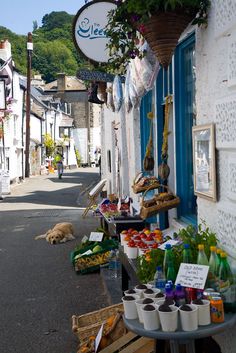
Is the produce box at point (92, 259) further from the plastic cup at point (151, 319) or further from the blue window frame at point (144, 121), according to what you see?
the plastic cup at point (151, 319)

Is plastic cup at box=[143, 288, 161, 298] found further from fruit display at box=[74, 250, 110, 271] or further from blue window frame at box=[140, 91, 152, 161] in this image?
blue window frame at box=[140, 91, 152, 161]

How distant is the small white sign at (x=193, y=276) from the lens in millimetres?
3365

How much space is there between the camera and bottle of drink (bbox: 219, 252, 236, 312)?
337cm

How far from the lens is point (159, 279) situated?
3.70 m

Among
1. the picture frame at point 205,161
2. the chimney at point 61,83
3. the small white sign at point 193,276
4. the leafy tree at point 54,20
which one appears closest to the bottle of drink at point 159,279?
the small white sign at point 193,276

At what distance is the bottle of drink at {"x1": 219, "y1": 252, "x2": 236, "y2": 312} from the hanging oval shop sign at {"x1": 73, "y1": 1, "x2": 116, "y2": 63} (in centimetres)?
471

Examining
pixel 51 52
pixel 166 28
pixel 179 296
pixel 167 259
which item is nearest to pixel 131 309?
pixel 179 296

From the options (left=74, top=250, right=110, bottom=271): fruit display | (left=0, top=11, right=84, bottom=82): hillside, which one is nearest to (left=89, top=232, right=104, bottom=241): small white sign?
(left=74, top=250, right=110, bottom=271): fruit display

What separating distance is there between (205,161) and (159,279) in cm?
116

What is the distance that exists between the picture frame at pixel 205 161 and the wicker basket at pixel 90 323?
1394 mm

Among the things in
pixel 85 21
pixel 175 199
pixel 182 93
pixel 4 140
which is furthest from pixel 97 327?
pixel 4 140

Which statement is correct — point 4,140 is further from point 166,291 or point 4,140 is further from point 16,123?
point 166,291

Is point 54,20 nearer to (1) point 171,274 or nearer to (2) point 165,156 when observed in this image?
(2) point 165,156

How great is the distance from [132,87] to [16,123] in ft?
88.4
